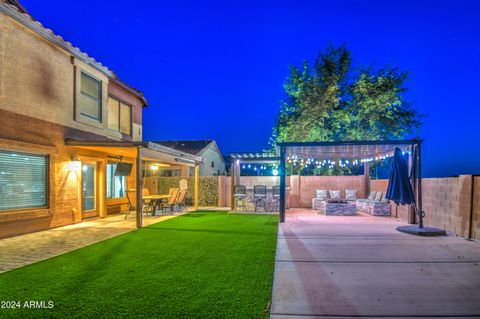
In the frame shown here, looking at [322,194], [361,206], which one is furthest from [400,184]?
[322,194]

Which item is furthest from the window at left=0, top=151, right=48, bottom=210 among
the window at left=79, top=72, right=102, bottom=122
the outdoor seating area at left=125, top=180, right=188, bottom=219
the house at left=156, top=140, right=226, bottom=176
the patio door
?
the house at left=156, top=140, right=226, bottom=176

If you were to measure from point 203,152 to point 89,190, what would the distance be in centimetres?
1379

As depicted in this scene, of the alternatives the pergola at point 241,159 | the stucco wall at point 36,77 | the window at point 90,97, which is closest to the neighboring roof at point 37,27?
the stucco wall at point 36,77

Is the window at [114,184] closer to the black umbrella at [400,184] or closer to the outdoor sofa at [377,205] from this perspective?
the black umbrella at [400,184]

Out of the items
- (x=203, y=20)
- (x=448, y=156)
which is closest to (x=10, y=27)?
(x=203, y=20)

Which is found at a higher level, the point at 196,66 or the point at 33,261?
the point at 196,66

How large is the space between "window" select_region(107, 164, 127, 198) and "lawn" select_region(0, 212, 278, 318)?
18.1ft

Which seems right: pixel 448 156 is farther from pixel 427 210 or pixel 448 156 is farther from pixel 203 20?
pixel 427 210

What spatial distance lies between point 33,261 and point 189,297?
3307 mm

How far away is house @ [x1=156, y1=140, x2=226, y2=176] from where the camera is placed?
2300 cm

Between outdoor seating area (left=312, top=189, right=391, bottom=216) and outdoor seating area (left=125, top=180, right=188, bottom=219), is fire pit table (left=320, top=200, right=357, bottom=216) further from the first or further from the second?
outdoor seating area (left=125, top=180, right=188, bottom=219)

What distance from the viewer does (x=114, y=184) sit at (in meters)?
11.8

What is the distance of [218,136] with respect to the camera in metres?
71.3

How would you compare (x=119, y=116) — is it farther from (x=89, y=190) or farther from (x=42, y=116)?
(x=42, y=116)
